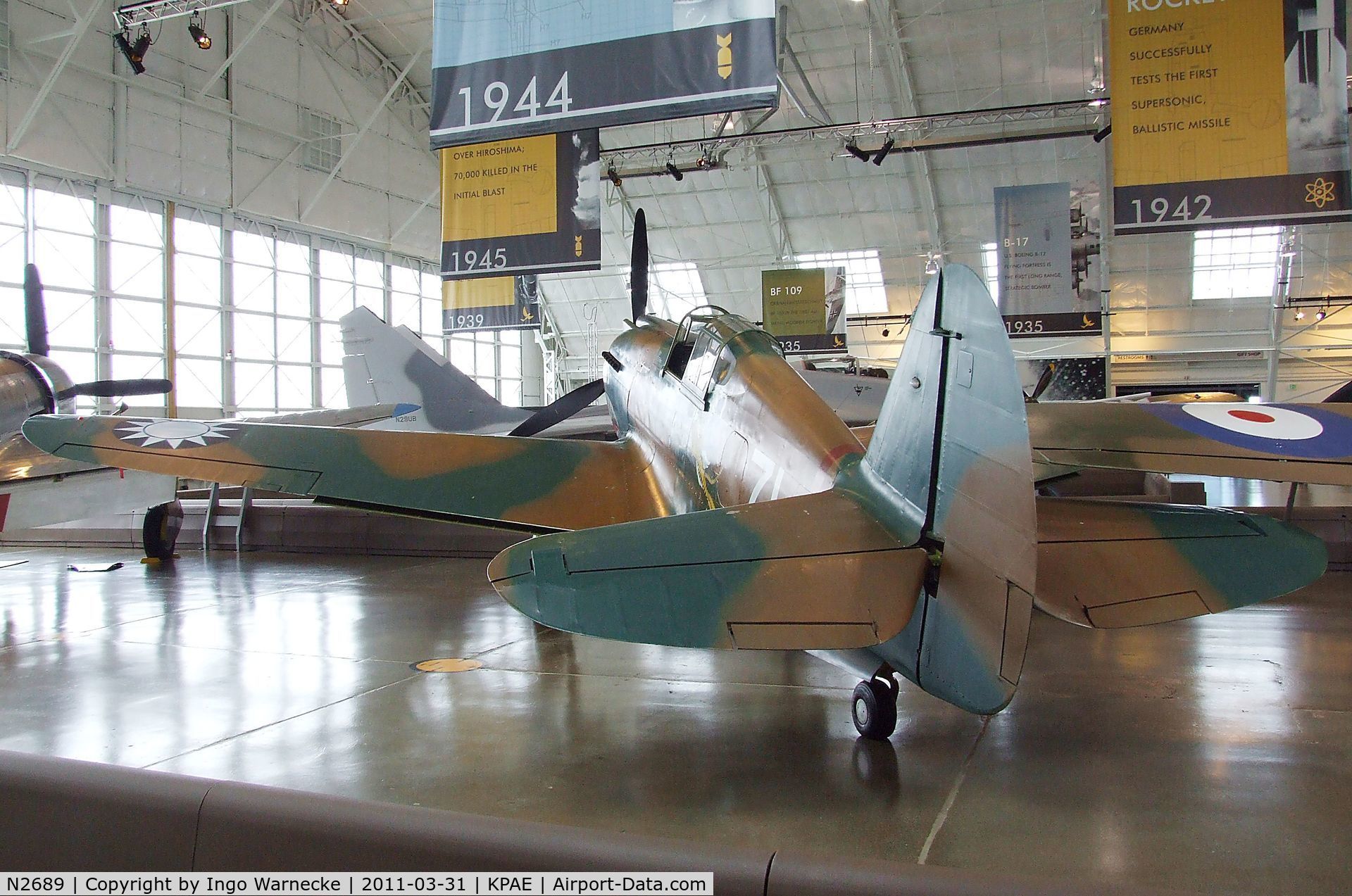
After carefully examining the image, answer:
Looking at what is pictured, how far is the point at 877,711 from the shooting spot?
4316mm

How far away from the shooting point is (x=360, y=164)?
30031mm

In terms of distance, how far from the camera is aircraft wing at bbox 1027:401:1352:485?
580cm

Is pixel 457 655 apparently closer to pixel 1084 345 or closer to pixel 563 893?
pixel 563 893

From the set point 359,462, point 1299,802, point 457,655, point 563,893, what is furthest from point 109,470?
point 1299,802

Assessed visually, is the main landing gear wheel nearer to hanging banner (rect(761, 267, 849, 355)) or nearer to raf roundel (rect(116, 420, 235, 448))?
raf roundel (rect(116, 420, 235, 448))

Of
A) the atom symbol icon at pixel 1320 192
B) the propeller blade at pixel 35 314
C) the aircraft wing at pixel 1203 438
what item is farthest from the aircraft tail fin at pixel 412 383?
the atom symbol icon at pixel 1320 192

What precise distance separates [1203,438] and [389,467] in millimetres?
5768

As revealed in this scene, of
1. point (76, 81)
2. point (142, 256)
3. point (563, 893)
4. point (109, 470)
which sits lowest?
point (563, 893)

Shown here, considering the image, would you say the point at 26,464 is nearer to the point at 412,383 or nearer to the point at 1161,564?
the point at 412,383

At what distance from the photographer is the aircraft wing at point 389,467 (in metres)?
6.37

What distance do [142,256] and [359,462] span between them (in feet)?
71.9

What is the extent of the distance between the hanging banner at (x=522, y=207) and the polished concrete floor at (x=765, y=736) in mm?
4290

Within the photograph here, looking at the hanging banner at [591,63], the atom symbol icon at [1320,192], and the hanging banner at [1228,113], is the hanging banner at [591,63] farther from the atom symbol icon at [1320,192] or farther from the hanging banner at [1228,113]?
the atom symbol icon at [1320,192]

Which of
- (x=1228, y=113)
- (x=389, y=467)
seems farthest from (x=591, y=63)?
(x=1228, y=113)
